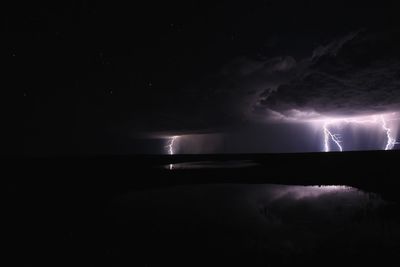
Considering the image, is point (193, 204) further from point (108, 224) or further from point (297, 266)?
point (297, 266)

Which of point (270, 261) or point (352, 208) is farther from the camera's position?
point (352, 208)

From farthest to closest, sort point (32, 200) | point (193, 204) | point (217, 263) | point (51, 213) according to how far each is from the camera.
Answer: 1. point (32, 200)
2. point (193, 204)
3. point (51, 213)
4. point (217, 263)

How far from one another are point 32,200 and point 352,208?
58.8 feet

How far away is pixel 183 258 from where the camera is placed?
6902mm

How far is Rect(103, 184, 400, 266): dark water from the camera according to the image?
6.74 metres

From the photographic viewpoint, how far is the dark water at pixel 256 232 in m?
6.74

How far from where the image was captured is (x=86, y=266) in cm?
657

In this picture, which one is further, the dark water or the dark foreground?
the dark foreground

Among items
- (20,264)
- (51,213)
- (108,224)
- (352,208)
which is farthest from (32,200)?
(352,208)

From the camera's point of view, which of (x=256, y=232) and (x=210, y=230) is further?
(x=210, y=230)

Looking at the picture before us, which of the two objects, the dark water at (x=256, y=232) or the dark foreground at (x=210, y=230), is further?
the dark foreground at (x=210, y=230)

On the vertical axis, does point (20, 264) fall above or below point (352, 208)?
below

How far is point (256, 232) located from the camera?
29.4ft

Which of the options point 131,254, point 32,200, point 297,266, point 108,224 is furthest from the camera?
point 32,200
